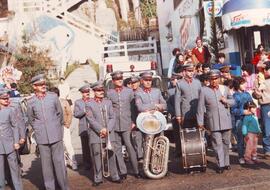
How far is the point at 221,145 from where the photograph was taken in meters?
9.73

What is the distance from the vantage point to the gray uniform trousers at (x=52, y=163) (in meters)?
9.09

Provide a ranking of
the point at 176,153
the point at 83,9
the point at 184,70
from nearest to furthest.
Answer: the point at 184,70, the point at 176,153, the point at 83,9

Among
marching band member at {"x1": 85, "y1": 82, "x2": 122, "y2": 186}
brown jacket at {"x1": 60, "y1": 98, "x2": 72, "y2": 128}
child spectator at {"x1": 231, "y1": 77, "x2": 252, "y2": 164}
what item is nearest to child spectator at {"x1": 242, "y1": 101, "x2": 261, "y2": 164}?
child spectator at {"x1": 231, "y1": 77, "x2": 252, "y2": 164}

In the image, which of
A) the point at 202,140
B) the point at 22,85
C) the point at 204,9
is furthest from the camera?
the point at 22,85

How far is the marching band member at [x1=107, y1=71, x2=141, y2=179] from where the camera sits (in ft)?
32.2

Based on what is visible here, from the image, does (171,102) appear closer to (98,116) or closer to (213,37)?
(98,116)

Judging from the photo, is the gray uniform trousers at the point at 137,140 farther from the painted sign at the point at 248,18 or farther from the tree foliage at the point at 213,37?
the tree foliage at the point at 213,37

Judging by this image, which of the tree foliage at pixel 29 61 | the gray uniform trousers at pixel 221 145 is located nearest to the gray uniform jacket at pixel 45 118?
the gray uniform trousers at pixel 221 145

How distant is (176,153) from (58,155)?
3.05 m

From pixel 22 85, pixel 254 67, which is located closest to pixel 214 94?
pixel 254 67

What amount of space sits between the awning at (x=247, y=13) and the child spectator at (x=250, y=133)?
20.0 feet

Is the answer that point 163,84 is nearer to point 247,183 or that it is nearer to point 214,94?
point 214,94

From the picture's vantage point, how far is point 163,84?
13.7 m

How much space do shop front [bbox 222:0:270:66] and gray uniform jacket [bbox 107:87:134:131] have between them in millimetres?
6850
